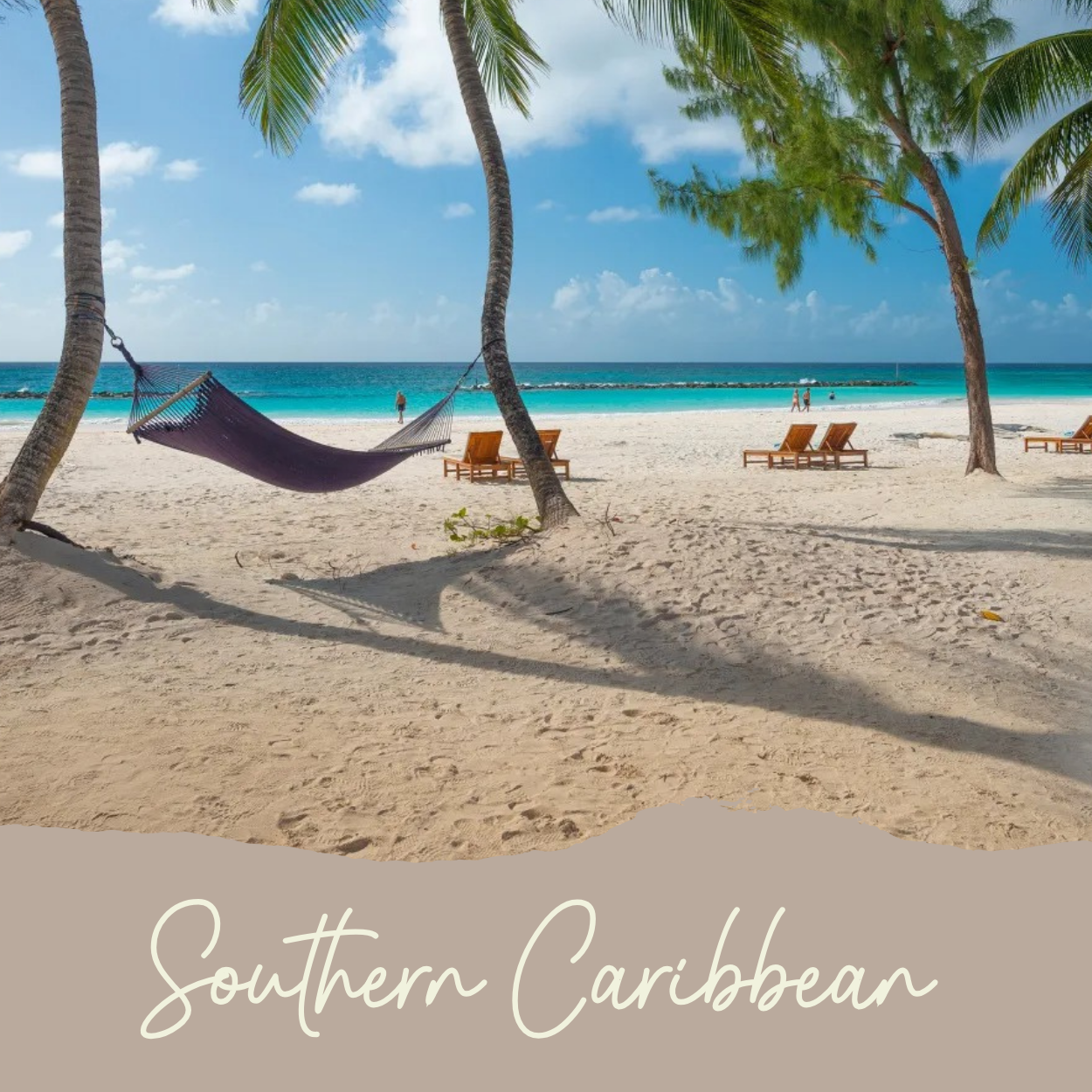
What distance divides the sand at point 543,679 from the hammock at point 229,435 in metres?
0.48

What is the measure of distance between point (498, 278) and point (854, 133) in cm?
466

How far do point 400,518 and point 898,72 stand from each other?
601cm

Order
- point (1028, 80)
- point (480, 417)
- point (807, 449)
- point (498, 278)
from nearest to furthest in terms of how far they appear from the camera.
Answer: point (498, 278) → point (1028, 80) → point (807, 449) → point (480, 417)

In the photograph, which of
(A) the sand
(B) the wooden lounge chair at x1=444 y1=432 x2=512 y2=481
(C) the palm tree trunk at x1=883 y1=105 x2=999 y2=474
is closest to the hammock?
(A) the sand

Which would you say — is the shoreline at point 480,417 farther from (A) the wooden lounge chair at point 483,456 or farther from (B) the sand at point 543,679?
(B) the sand at point 543,679

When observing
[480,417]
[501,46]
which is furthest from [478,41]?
[480,417]

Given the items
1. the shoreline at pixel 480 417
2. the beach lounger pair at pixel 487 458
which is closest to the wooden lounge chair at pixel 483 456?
the beach lounger pair at pixel 487 458

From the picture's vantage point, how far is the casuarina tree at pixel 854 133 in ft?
27.7

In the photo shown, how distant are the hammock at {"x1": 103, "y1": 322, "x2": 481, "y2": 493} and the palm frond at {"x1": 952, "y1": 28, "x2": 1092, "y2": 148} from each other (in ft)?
20.1

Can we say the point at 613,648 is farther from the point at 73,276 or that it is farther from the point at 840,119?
the point at 840,119

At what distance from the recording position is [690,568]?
5.00 m

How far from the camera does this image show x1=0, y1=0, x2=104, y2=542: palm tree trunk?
4.78 m

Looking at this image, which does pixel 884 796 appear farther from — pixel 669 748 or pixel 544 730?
pixel 544 730

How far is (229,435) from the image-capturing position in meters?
5.25
